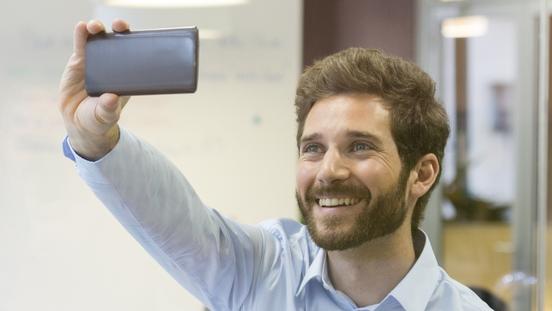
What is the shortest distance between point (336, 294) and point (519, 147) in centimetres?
240

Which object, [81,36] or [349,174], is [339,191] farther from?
[81,36]

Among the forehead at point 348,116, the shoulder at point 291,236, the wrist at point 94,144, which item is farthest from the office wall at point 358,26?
the wrist at point 94,144

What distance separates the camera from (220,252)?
1408mm

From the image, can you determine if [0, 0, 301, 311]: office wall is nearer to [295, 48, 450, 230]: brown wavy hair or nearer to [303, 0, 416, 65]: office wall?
[303, 0, 416, 65]: office wall

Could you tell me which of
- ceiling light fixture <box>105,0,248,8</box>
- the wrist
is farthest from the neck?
ceiling light fixture <box>105,0,248,8</box>

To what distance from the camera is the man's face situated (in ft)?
4.50

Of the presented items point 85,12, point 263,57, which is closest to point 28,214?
point 85,12

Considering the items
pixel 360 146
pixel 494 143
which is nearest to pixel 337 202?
pixel 360 146

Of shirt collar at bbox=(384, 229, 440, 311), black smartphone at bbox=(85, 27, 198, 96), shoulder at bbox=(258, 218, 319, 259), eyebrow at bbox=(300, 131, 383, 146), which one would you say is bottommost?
shirt collar at bbox=(384, 229, 440, 311)

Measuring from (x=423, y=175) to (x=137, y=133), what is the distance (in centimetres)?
149

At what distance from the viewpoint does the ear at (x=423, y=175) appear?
1.52m

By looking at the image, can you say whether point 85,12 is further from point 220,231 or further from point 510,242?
point 510,242

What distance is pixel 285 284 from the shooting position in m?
1.47

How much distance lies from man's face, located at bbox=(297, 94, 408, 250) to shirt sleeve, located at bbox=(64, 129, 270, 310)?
5.6 inches
